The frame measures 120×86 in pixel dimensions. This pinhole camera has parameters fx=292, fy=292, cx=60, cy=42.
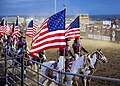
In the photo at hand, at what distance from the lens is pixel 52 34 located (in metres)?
8.38

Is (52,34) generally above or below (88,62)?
above

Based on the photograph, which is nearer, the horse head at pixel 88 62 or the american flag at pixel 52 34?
the american flag at pixel 52 34

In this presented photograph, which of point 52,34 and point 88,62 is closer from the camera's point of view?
point 52,34

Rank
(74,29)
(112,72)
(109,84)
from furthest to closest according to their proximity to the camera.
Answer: (112,72), (74,29), (109,84)

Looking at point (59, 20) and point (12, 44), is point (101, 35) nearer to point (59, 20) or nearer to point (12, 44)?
point (12, 44)

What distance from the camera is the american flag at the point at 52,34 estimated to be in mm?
8094

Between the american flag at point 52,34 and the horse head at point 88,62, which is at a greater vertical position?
the american flag at point 52,34

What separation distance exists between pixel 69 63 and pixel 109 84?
2695 millimetres

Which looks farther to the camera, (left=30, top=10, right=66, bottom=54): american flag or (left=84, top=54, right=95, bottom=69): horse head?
(left=84, top=54, right=95, bottom=69): horse head

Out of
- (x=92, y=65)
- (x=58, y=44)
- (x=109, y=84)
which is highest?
(x=58, y=44)

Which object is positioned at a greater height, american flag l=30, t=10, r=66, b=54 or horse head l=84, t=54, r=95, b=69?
american flag l=30, t=10, r=66, b=54

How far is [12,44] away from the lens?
66.9ft

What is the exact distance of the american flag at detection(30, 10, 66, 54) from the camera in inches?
319

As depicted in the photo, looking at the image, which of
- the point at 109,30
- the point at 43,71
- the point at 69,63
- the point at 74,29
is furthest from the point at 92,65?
the point at 109,30
